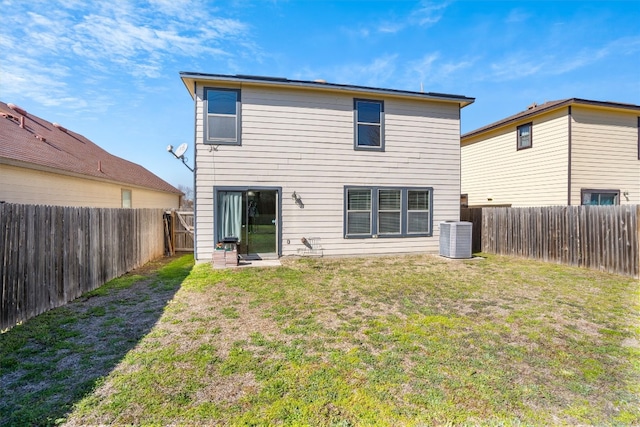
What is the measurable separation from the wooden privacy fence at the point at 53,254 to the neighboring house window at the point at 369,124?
7.27 metres

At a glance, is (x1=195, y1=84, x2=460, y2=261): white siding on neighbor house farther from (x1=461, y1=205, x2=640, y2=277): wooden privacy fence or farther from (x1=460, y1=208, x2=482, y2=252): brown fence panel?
(x1=461, y1=205, x2=640, y2=277): wooden privacy fence

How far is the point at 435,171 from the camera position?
10266mm

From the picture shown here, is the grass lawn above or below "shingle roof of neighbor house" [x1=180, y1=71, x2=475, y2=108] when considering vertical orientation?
below

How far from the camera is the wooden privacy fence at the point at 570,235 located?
7.38 m

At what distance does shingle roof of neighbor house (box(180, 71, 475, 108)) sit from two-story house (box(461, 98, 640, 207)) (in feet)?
13.2

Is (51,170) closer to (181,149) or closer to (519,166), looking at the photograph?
(181,149)

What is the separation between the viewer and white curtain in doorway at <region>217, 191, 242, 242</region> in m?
8.55

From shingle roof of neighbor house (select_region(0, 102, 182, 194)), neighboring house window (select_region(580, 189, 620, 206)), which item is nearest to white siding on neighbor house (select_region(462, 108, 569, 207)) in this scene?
neighboring house window (select_region(580, 189, 620, 206))

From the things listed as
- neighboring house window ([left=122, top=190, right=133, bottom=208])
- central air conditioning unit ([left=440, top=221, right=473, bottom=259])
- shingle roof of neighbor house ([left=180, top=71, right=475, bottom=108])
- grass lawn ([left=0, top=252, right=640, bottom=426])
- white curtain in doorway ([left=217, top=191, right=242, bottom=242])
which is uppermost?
shingle roof of neighbor house ([left=180, top=71, right=475, bottom=108])

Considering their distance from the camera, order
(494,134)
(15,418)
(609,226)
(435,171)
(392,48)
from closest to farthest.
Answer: (15,418), (609,226), (435,171), (392,48), (494,134)

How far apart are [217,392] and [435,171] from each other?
9651 mm

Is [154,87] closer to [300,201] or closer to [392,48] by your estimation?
[300,201]

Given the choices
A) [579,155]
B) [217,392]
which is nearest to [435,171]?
[579,155]

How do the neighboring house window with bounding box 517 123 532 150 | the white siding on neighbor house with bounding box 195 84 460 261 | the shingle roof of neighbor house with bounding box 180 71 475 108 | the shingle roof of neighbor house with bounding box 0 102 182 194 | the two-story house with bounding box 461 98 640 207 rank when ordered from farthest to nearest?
the neighboring house window with bounding box 517 123 532 150
the two-story house with bounding box 461 98 640 207
the white siding on neighbor house with bounding box 195 84 460 261
the shingle roof of neighbor house with bounding box 0 102 182 194
the shingle roof of neighbor house with bounding box 180 71 475 108
